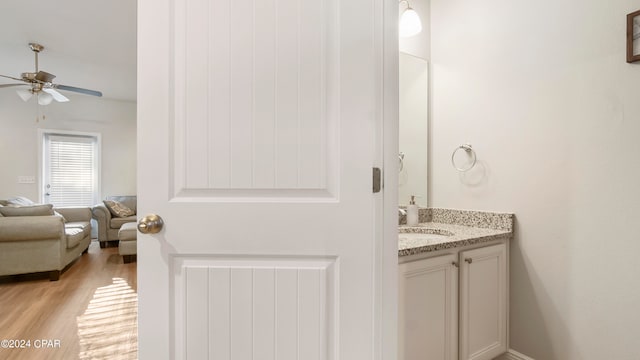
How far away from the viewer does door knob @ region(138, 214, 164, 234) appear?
96 cm

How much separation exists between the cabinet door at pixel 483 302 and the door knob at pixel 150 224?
4.28 ft

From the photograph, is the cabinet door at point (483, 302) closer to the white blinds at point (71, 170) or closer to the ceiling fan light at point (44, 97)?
the ceiling fan light at point (44, 97)

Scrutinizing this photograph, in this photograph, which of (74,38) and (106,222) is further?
(106,222)

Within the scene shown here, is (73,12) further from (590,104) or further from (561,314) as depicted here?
(561,314)

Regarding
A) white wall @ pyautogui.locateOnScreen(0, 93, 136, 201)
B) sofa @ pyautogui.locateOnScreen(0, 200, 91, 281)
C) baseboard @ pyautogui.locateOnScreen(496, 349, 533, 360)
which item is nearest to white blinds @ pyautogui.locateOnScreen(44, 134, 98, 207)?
white wall @ pyautogui.locateOnScreen(0, 93, 136, 201)

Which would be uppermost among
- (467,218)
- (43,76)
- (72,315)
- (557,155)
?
(43,76)

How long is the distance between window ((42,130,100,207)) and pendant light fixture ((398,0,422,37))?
5.90 meters

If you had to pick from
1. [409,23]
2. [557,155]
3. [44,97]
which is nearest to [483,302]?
[557,155]

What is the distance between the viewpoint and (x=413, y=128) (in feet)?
6.86

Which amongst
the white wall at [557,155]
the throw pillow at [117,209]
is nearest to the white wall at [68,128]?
the throw pillow at [117,209]

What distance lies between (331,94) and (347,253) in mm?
507

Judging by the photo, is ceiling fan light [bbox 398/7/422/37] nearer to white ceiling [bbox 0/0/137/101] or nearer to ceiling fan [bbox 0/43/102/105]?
white ceiling [bbox 0/0/137/101]

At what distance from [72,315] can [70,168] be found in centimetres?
406

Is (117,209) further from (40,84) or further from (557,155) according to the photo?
(557,155)
